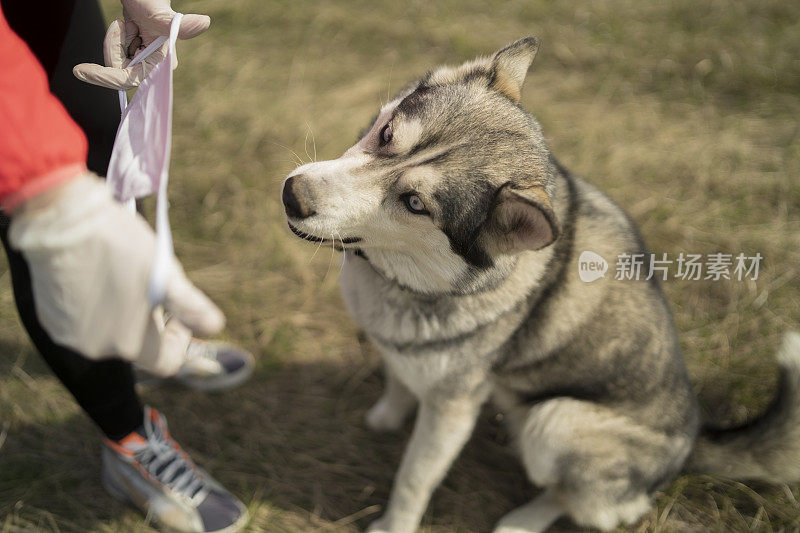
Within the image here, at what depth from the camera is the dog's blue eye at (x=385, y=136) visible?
86.3 inches

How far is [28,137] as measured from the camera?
3.84ft

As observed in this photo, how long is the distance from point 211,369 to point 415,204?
6.69 ft

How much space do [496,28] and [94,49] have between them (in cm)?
476

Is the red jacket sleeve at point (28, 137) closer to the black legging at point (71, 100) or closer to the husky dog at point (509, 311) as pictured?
the black legging at point (71, 100)

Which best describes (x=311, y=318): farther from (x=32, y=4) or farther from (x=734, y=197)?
(x=734, y=197)

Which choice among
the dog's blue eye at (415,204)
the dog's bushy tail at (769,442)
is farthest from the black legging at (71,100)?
the dog's bushy tail at (769,442)

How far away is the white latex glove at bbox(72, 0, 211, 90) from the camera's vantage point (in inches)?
70.3

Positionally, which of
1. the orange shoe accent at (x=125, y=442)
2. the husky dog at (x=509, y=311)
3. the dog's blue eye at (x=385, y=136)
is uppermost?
the dog's blue eye at (x=385, y=136)

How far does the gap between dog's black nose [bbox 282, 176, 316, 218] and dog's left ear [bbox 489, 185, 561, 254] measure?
0.70 m

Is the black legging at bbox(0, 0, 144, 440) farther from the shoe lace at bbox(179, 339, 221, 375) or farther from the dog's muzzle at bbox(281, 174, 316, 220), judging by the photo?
the shoe lace at bbox(179, 339, 221, 375)

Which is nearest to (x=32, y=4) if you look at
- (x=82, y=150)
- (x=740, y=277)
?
(x=82, y=150)

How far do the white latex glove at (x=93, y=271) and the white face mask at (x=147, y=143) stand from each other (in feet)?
0.39

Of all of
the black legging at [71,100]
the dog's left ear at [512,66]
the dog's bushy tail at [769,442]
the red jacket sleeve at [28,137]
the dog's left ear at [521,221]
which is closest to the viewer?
the red jacket sleeve at [28,137]

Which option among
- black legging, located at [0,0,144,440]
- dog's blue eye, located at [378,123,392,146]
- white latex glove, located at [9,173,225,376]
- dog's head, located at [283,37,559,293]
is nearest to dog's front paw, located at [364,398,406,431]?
dog's head, located at [283,37,559,293]
